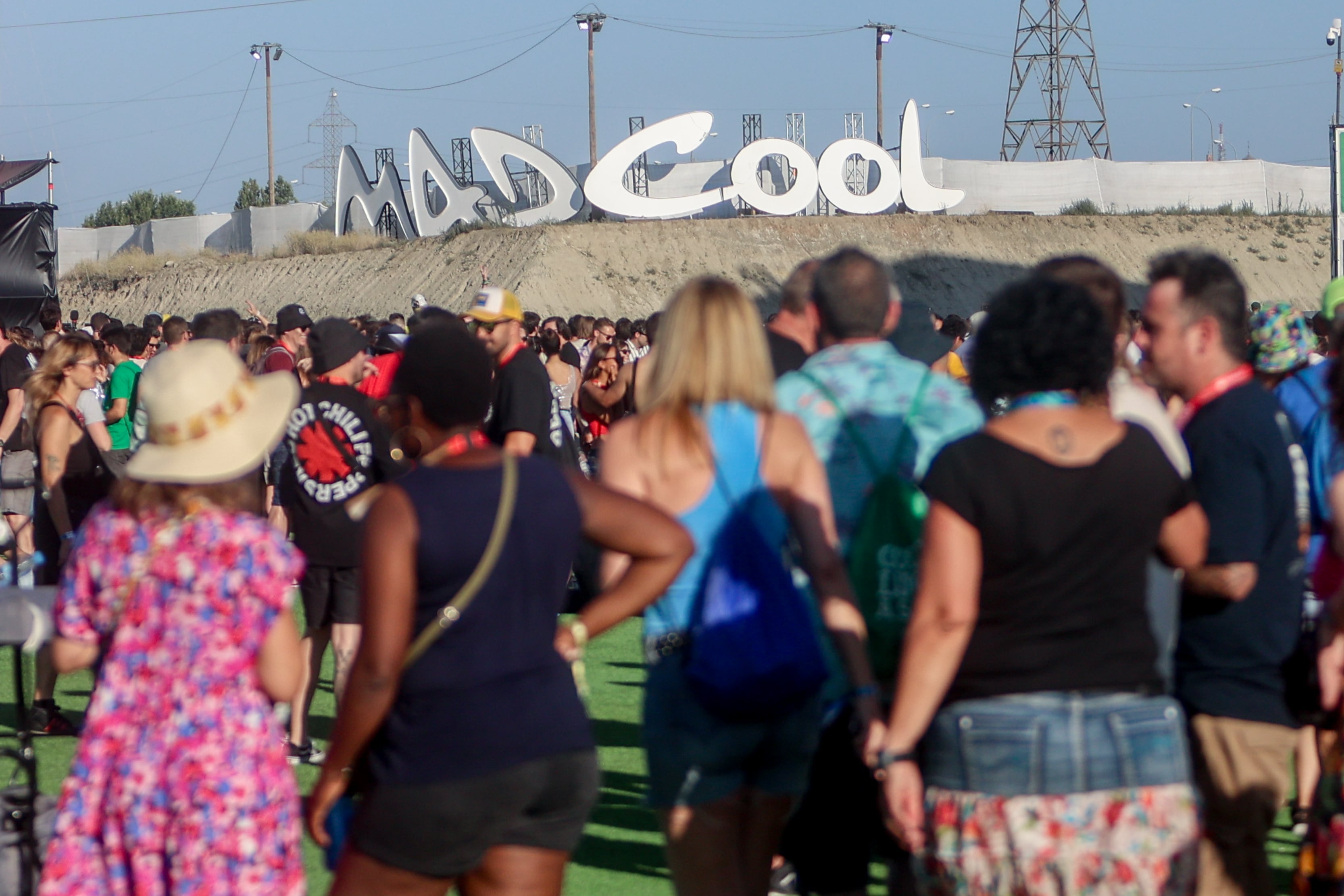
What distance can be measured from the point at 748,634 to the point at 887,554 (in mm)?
481

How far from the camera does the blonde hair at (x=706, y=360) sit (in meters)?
3.47

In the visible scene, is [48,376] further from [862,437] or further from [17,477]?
[862,437]

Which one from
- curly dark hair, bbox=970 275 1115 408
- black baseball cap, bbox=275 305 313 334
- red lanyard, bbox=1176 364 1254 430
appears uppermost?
black baseball cap, bbox=275 305 313 334

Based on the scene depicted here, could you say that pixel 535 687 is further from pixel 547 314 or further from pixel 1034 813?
pixel 547 314

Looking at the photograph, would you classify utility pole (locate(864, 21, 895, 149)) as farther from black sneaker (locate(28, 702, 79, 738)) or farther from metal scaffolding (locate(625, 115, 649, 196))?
black sneaker (locate(28, 702, 79, 738))

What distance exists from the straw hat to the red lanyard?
7.55 feet

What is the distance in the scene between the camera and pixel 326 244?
55969 mm

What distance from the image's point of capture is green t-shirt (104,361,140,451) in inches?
399

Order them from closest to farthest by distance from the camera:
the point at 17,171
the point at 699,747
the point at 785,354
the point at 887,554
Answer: the point at 699,747 < the point at 887,554 < the point at 785,354 < the point at 17,171

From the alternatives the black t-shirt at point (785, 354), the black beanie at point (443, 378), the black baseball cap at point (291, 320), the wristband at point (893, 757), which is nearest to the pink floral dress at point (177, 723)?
the black beanie at point (443, 378)

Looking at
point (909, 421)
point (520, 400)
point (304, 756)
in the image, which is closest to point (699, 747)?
point (909, 421)

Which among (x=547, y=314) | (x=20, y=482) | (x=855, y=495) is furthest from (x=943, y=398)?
(x=547, y=314)

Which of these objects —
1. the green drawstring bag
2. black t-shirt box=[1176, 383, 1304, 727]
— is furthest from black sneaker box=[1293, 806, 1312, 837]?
the green drawstring bag

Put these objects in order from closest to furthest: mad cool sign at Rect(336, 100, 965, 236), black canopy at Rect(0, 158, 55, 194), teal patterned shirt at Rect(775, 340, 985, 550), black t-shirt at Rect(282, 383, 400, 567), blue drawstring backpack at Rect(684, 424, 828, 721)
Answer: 1. blue drawstring backpack at Rect(684, 424, 828, 721)
2. teal patterned shirt at Rect(775, 340, 985, 550)
3. black t-shirt at Rect(282, 383, 400, 567)
4. black canopy at Rect(0, 158, 55, 194)
5. mad cool sign at Rect(336, 100, 965, 236)
